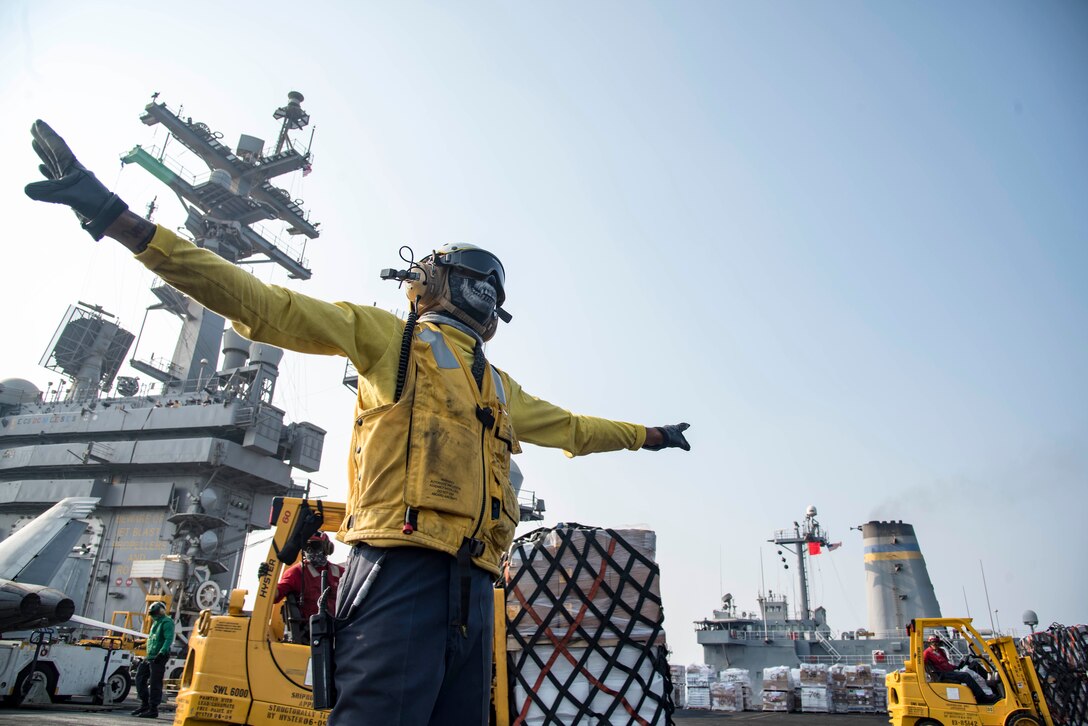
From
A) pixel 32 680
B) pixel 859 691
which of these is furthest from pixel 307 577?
pixel 859 691

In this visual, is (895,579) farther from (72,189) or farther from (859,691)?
(72,189)

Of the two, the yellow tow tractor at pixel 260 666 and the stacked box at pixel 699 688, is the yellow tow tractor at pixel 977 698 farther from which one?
the stacked box at pixel 699 688

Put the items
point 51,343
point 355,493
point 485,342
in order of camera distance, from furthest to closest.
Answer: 1. point 51,343
2. point 485,342
3. point 355,493

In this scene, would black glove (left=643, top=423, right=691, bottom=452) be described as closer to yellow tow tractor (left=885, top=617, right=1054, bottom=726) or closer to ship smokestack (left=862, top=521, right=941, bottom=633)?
yellow tow tractor (left=885, top=617, right=1054, bottom=726)

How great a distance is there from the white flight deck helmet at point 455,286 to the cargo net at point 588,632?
3005mm

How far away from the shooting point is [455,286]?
116 inches

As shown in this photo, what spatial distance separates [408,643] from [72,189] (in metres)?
1.76

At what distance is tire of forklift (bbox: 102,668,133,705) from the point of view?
13.5m

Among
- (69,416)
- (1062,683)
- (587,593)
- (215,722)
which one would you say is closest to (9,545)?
(215,722)

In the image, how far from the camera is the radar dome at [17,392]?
3466 centimetres

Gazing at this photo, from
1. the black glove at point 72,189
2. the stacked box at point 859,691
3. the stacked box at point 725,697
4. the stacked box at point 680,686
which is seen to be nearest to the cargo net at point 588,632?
the black glove at point 72,189

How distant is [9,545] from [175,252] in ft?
51.5

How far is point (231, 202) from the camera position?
34219 millimetres

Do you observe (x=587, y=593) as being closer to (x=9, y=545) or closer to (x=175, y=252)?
(x=175, y=252)
